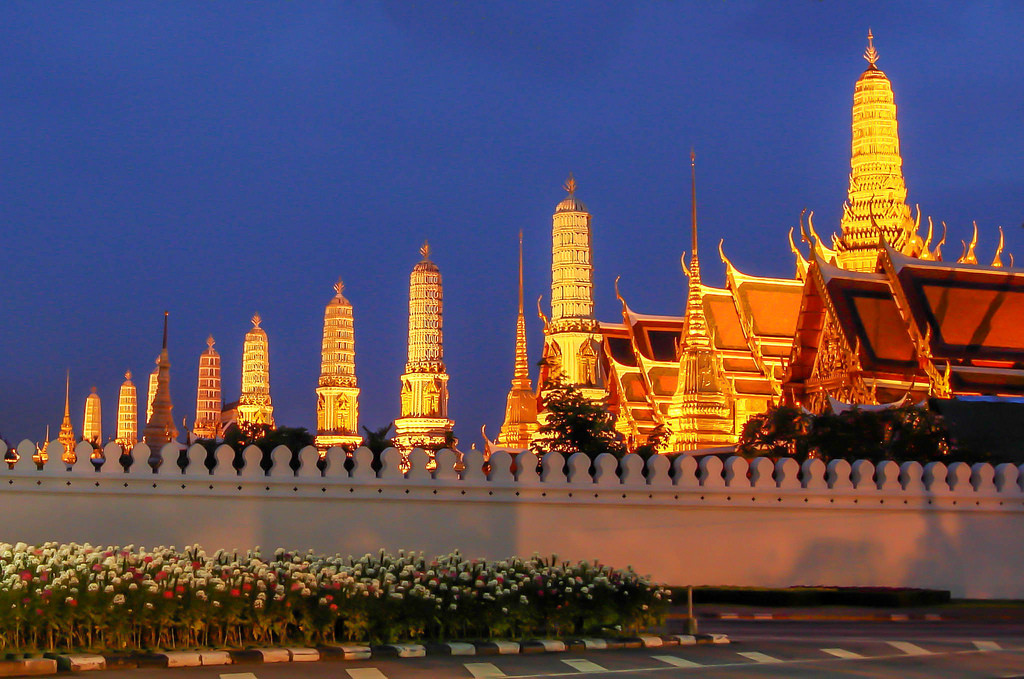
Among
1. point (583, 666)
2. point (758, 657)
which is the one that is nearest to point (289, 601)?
point (583, 666)

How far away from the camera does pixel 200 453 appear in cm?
1742

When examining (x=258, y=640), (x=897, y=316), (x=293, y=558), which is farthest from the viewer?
(x=897, y=316)

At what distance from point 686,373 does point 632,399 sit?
6.63m

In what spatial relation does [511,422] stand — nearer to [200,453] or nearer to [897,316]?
[897,316]

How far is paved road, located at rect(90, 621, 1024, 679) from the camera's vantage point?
35.3 ft

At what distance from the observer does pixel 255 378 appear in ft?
273

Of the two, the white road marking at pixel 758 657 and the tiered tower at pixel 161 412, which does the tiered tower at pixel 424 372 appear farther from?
the white road marking at pixel 758 657

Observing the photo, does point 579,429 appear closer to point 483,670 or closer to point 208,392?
point 483,670

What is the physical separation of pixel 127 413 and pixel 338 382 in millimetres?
24529

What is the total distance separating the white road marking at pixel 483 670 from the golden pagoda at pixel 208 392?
78972 mm

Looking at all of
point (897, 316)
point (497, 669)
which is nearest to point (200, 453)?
point (497, 669)

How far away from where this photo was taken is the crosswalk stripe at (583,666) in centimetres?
1098

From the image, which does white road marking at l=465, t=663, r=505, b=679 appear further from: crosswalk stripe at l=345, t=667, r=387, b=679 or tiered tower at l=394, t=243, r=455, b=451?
tiered tower at l=394, t=243, r=455, b=451

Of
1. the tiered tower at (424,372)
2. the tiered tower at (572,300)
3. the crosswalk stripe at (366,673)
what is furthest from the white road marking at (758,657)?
the tiered tower at (424,372)
